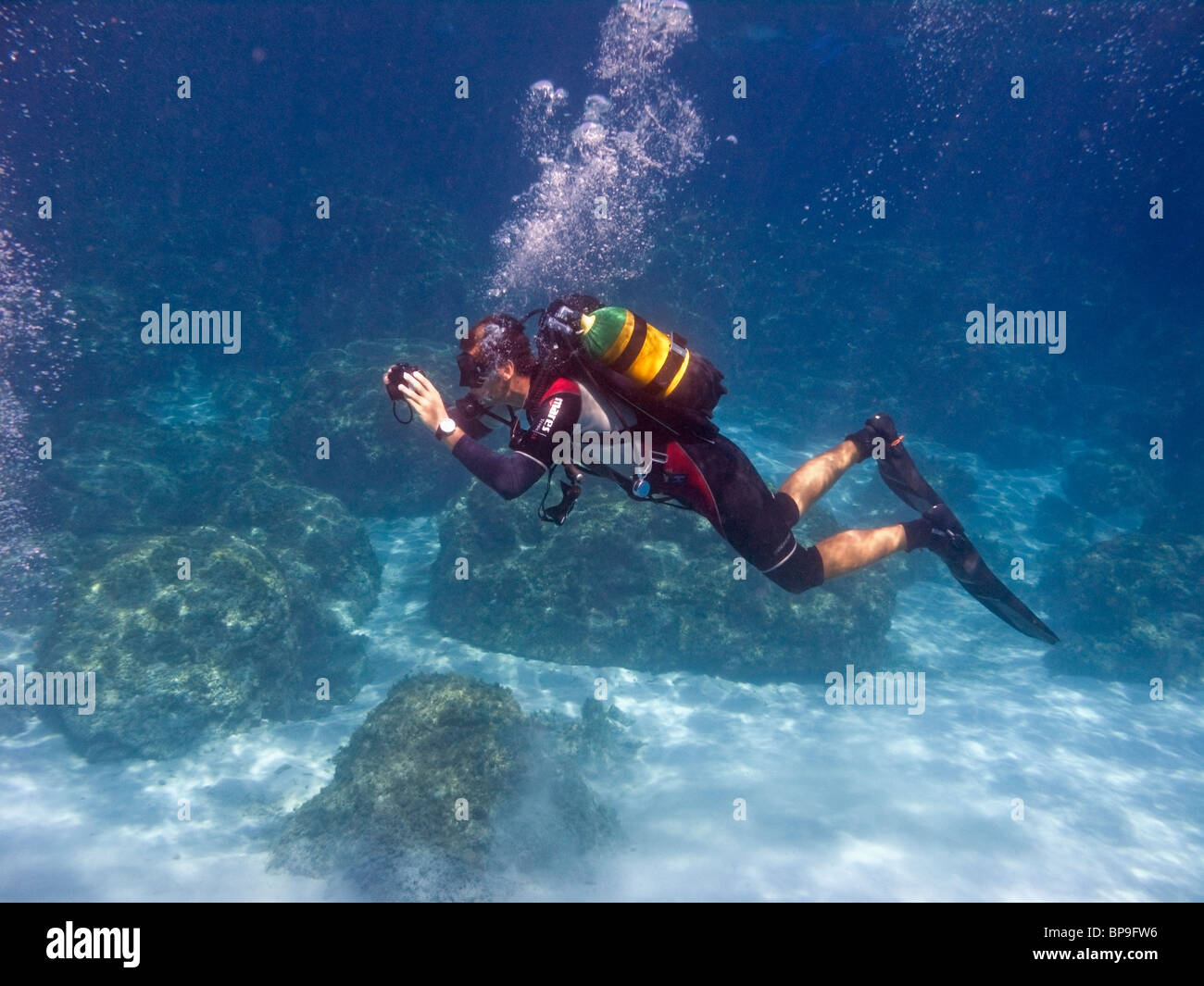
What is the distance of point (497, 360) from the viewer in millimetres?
4426

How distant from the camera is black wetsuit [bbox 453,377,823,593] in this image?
408cm

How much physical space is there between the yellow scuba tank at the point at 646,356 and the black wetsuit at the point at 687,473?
362mm

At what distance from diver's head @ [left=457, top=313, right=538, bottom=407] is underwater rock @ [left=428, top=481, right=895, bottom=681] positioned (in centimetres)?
682

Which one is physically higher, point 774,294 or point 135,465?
point 774,294

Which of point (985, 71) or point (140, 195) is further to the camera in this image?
point (985, 71)

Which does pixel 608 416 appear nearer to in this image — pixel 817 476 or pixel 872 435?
pixel 817 476

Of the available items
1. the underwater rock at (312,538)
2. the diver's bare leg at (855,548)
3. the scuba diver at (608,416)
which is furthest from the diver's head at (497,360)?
the underwater rock at (312,538)

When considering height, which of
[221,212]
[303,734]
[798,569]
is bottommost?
[303,734]

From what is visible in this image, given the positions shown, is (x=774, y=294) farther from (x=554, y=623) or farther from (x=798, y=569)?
(x=798, y=569)

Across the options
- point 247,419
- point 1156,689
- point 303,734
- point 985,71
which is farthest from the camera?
point 985,71

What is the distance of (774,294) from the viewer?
2719cm

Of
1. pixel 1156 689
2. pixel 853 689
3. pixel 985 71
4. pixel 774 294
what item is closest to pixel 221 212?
pixel 774 294

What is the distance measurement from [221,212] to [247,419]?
20.2 m

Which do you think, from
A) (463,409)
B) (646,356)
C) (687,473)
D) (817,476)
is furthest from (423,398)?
(817,476)
